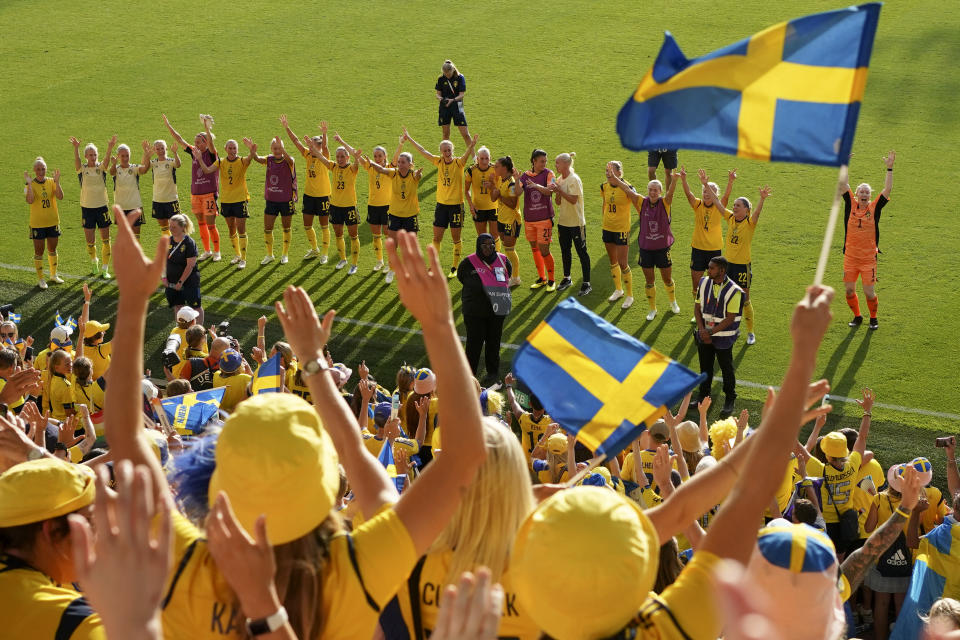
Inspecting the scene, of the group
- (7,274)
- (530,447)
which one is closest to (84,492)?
(530,447)

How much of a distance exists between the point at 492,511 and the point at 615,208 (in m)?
11.0

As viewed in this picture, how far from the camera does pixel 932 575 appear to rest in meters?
5.94

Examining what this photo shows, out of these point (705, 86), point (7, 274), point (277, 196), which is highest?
point (705, 86)

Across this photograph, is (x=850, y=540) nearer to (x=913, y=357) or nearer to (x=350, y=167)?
(x=913, y=357)

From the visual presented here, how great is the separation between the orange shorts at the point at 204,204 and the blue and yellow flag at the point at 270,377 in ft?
26.9

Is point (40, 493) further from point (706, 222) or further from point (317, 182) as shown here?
point (317, 182)

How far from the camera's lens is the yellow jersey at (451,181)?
583 inches

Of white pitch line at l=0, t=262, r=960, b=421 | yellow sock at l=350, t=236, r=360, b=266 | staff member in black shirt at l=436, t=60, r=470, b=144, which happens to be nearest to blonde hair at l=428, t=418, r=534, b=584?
white pitch line at l=0, t=262, r=960, b=421

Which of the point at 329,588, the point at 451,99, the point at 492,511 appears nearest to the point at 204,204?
the point at 451,99

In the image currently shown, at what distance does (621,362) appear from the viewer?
4.77 meters

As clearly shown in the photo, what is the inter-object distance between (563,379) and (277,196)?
36.7 ft

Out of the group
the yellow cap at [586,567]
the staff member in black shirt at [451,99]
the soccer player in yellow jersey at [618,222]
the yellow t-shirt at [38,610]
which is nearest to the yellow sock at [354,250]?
the soccer player in yellow jersey at [618,222]

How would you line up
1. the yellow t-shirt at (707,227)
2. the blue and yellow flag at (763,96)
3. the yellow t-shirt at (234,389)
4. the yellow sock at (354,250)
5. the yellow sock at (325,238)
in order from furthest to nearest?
the yellow sock at (325,238), the yellow sock at (354,250), the yellow t-shirt at (707,227), the yellow t-shirt at (234,389), the blue and yellow flag at (763,96)

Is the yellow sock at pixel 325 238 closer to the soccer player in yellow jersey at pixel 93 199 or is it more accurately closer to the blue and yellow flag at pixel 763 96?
the soccer player in yellow jersey at pixel 93 199
